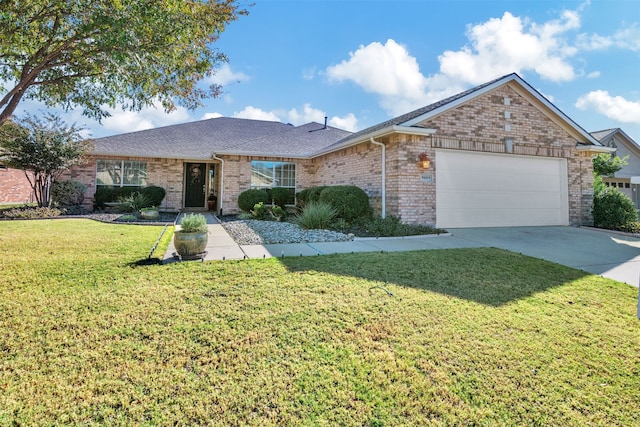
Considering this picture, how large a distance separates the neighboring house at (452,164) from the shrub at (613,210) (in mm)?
363

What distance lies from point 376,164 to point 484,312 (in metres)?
7.37

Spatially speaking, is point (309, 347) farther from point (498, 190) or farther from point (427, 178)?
point (498, 190)

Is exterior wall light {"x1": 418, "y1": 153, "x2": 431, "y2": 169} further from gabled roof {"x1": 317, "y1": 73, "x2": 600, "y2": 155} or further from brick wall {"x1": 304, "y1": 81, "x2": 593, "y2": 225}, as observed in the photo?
gabled roof {"x1": 317, "y1": 73, "x2": 600, "y2": 155}

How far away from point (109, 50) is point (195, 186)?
37.1 ft

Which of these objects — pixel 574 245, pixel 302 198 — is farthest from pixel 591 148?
pixel 302 198

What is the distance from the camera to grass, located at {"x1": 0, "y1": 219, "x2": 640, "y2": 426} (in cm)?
194

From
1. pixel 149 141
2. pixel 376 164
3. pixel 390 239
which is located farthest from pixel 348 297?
pixel 149 141

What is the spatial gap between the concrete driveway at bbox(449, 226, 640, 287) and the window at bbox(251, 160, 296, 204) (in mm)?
8029

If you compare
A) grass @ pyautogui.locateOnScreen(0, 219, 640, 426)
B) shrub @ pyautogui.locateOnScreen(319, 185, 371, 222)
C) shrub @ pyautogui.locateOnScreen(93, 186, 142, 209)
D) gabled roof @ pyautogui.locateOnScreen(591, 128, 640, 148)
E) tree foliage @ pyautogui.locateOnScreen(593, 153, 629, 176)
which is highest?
gabled roof @ pyautogui.locateOnScreen(591, 128, 640, 148)

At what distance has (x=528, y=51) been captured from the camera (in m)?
9.80

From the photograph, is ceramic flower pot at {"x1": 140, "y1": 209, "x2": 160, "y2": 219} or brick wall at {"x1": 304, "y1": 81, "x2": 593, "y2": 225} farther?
ceramic flower pot at {"x1": 140, "y1": 209, "x2": 160, "y2": 219}

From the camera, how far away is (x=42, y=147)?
10695 mm

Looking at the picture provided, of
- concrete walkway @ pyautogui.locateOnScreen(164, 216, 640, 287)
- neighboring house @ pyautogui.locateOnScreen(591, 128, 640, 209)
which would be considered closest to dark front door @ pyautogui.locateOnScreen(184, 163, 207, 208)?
concrete walkway @ pyautogui.locateOnScreen(164, 216, 640, 287)

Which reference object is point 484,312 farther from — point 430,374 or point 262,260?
point 262,260
